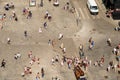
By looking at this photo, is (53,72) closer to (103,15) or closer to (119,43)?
(119,43)

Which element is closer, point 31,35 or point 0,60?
point 0,60

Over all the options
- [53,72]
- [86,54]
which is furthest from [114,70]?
[53,72]

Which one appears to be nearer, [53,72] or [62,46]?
[53,72]

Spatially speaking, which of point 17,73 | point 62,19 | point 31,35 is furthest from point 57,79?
point 62,19

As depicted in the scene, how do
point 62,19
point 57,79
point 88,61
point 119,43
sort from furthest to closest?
point 62,19 → point 119,43 → point 88,61 → point 57,79

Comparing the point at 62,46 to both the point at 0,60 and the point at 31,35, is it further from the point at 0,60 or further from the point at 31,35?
the point at 0,60

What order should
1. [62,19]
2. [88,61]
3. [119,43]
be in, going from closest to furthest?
[88,61], [119,43], [62,19]

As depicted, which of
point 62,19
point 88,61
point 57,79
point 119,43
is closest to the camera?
point 57,79

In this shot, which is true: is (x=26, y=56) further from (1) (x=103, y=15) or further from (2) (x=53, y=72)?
(1) (x=103, y=15)
